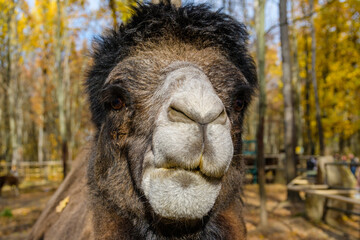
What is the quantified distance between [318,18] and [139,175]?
84.8 feet

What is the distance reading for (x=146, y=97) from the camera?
84.1 inches

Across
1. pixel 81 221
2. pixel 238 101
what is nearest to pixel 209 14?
pixel 238 101

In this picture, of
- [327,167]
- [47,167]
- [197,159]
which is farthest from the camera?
[47,167]

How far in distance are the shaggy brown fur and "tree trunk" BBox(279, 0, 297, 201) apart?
8313 mm

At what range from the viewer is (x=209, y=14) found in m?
2.54

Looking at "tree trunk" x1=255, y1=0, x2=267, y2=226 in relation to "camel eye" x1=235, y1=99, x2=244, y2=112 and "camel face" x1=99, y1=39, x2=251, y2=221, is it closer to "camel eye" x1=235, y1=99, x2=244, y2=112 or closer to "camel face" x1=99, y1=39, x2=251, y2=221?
"camel eye" x1=235, y1=99, x2=244, y2=112

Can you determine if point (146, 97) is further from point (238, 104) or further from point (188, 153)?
point (238, 104)

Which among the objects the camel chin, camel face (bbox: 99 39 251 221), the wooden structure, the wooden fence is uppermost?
camel face (bbox: 99 39 251 221)

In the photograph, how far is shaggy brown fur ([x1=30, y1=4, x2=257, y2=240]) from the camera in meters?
2.15

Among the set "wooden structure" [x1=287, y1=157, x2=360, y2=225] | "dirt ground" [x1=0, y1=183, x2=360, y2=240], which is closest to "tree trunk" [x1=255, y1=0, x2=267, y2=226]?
"dirt ground" [x1=0, y1=183, x2=360, y2=240]

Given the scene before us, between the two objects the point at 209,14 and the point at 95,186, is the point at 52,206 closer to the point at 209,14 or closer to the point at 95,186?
the point at 95,186

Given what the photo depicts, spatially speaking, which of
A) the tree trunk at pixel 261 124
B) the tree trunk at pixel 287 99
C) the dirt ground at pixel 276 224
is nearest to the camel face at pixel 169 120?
the dirt ground at pixel 276 224

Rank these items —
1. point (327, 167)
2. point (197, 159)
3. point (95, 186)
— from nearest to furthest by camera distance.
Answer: point (197, 159), point (95, 186), point (327, 167)

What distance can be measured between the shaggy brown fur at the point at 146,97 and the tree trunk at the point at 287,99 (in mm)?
8313
